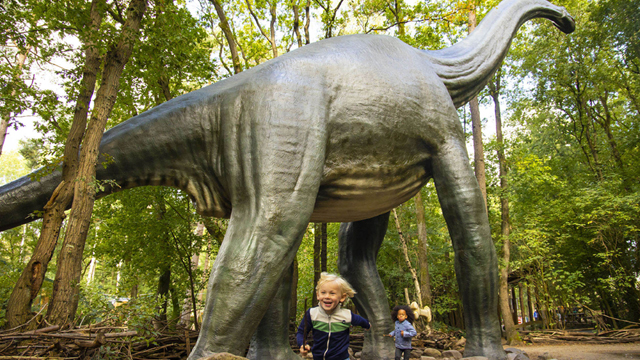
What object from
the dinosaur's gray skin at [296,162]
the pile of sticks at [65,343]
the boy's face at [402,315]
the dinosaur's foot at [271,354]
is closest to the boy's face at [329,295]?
the dinosaur's gray skin at [296,162]

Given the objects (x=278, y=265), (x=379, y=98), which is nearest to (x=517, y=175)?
(x=379, y=98)

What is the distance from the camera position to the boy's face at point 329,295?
2.75m

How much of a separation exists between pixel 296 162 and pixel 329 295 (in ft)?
3.08

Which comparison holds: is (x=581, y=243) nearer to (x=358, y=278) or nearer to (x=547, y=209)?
(x=547, y=209)

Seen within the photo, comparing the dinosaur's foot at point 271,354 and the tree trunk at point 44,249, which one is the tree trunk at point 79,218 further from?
the dinosaur's foot at point 271,354

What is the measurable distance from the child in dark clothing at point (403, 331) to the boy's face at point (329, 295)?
141cm

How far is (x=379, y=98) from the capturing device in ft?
9.57

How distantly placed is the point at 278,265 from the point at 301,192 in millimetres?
450

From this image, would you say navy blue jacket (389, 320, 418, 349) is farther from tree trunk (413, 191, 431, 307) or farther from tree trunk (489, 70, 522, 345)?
tree trunk (413, 191, 431, 307)

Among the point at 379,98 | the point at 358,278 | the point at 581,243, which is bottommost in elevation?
the point at 358,278

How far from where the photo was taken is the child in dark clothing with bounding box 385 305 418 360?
4028 mm

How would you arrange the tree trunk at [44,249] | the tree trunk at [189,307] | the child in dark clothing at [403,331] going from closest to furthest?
the tree trunk at [44,249]
the child in dark clothing at [403,331]
the tree trunk at [189,307]

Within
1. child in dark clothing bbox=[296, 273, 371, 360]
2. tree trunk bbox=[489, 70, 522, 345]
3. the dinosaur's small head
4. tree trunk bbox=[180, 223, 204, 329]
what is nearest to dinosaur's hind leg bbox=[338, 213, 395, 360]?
child in dark clothing bbox=[296, 273, 371, 360]

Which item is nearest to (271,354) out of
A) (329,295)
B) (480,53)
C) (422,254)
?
(329,295)
